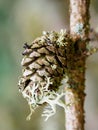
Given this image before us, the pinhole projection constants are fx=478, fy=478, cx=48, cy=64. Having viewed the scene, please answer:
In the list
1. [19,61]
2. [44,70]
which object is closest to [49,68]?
[44,70]

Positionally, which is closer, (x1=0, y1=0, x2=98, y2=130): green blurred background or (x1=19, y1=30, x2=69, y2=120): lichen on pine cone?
(x1=19, y1=30, x2=69, y2=120): lichen on pine cone

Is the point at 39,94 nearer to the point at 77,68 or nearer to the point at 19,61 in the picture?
the point at 77,68

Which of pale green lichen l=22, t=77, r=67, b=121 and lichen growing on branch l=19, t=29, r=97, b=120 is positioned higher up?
lichen growing on branch l=19, t=29, r=97, b=120

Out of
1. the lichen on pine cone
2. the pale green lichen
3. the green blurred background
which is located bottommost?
the pale green lichen

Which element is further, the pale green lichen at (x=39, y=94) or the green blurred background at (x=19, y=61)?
the green blurred background at (x=19, y=61)

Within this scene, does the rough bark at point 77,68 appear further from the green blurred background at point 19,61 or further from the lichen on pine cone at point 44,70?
the green blurred background at point 19,61

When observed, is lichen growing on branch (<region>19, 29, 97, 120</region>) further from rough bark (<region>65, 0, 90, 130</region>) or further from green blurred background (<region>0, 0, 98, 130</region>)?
green blurred background (<region>0, 0, 98, 130</region>)

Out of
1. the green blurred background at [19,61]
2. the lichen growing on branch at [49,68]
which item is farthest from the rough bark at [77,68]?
the green blurred background at [19,61]

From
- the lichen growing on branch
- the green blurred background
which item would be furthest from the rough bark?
the green blurred background
